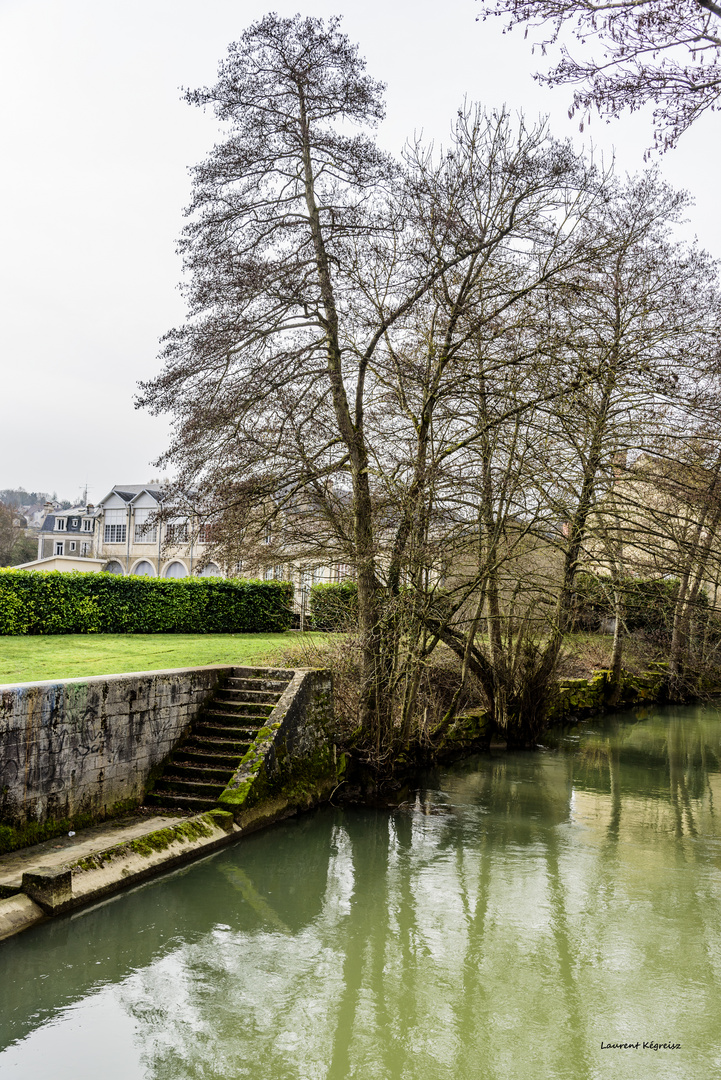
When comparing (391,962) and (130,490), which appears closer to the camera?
(391,962)

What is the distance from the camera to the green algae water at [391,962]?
551cm

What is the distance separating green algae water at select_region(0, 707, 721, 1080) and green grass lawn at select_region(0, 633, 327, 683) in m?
3.91

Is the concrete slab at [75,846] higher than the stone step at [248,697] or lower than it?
lower

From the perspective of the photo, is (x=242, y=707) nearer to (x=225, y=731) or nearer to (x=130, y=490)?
(x=225, y=731)

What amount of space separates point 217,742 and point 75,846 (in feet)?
9.43

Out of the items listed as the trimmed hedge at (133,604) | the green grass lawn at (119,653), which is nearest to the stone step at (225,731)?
the green grass lawn at (119,653)

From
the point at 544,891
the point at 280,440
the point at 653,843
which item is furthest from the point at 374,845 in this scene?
the point at 280,440

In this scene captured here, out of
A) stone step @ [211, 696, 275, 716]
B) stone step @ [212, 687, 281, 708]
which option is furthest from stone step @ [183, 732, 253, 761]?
stone step @ [212, 687, 281, 708]

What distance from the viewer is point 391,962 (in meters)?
7.04

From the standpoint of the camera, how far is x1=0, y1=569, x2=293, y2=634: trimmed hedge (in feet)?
57.1

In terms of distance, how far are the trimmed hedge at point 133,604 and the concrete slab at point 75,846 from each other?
21.0 feet
